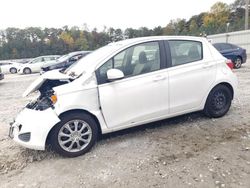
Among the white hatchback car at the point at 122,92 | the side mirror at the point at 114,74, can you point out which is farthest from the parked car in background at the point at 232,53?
the side mirror at the point at 114,74

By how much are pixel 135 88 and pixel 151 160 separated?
1116 mm

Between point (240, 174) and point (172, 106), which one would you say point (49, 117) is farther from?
point (240, 174)

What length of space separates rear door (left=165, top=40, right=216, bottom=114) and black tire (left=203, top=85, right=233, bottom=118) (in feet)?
0.72

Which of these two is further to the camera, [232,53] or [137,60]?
[232,53]

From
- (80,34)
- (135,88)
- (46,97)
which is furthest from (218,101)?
Result: (80,34)

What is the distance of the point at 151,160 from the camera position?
329 centimetres

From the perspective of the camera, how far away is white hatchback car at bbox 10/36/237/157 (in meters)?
3.44

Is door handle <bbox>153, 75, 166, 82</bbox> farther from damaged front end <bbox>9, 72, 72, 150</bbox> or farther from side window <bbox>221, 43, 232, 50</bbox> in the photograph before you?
side window <bbox>221, 43, 232, 50</bbox>

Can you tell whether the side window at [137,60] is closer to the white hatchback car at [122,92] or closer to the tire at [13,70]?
the white hatchback car at [122,92]

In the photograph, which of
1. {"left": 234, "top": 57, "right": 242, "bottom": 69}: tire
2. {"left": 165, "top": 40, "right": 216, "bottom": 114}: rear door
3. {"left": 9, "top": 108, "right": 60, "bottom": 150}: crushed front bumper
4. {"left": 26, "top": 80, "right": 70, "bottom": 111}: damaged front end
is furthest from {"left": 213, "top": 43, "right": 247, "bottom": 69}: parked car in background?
{"left": 9, "top": 108, "right": 60, "bottom": 150}: crushed front bumper

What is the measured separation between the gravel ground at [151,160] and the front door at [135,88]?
0.43 metres

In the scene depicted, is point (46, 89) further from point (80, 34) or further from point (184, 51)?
point (80, 34)

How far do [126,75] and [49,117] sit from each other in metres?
1.31

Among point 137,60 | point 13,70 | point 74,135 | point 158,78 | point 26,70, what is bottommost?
point 13,70
